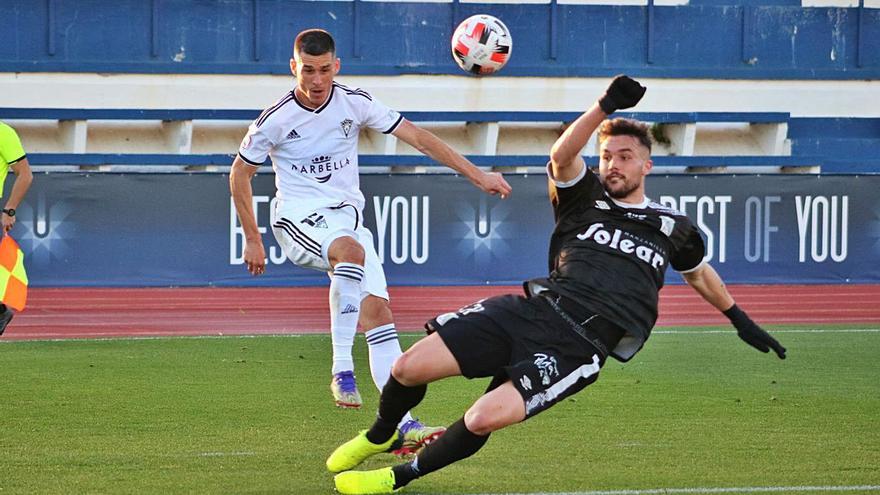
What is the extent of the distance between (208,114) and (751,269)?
1014cm

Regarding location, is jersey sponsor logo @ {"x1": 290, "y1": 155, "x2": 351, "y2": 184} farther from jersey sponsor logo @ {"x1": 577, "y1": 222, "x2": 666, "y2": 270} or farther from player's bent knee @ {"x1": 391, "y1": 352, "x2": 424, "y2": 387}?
jersey sponsor logo @ {"x1": 577, "y1": 222, "x2": 666, "y2": 270}

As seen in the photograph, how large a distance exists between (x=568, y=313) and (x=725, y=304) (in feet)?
3.13

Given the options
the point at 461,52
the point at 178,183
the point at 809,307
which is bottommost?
the point at 809,307

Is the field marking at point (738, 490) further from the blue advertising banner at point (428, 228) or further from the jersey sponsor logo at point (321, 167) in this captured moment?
the blue advertising banner at point (428, 228)

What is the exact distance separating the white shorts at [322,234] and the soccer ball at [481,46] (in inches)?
126

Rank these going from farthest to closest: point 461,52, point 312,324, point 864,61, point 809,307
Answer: point 864,61 < point 809,307 < point 312,324 < point 461,52

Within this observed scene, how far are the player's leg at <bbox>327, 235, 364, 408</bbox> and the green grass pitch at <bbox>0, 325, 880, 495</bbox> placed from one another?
0.47 metres

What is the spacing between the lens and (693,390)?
10141 mm

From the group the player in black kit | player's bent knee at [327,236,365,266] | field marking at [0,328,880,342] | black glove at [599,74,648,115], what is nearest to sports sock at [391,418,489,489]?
the player in black kit

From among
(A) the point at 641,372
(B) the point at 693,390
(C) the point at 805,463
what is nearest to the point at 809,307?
(A) the point at 641,372

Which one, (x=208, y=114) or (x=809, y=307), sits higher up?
(x=208, y=114)

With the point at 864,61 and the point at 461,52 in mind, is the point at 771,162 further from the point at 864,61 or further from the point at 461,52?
the point at 461,52

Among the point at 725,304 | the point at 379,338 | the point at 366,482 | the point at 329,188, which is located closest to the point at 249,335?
the point at 329,188

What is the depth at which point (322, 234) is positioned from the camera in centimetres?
779
